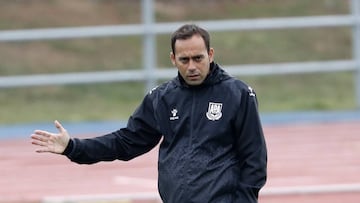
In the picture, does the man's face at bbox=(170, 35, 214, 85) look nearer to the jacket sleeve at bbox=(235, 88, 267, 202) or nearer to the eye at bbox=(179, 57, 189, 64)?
the eye at bbox=(179, 57, 189, 64)

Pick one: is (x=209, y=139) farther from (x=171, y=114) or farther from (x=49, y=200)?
(x=49, y=200)

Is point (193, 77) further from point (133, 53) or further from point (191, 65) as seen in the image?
point (133, 53)

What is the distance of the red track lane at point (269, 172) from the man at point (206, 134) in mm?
3640

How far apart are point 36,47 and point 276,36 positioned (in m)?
4.53

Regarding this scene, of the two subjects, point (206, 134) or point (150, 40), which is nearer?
point (206, 134)

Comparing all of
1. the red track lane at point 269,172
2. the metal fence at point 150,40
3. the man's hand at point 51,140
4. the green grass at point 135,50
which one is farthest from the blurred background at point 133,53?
the man's hand at point 51,140

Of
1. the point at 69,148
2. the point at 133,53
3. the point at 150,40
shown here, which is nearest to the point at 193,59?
the point at 69,148

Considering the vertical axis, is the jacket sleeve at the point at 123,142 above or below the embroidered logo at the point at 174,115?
below

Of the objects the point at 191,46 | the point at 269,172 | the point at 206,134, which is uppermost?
the point at 191,46

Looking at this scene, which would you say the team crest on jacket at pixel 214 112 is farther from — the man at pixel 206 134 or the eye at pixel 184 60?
the eye at pixel 184 60

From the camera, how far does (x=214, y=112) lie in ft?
18.9

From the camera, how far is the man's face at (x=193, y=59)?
5.72 metres

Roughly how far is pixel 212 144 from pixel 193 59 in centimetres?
41

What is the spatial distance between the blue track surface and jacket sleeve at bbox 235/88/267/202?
804 cm
